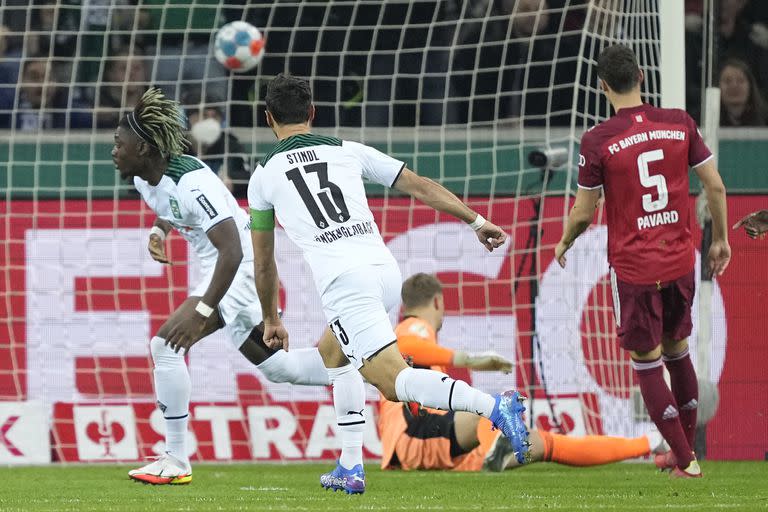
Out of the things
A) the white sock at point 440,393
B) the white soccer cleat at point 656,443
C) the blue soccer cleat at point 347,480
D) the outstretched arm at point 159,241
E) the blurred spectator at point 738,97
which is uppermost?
the blurred spectator at point 738,97

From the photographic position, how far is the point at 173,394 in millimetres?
7031

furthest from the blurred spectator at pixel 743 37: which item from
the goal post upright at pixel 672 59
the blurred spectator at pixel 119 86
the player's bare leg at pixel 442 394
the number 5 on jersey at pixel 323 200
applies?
the player's bare leg at pixel 442 394

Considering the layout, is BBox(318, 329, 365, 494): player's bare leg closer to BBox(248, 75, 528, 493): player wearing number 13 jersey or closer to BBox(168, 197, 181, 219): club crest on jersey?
BBox(248, 75, 528, 493): player wearing number 13 jersey

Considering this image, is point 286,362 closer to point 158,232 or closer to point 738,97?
point 158,232

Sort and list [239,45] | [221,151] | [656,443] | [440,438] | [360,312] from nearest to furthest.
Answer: [360,312]
[656,443]
[440,438]
[239,45]
[221,151]

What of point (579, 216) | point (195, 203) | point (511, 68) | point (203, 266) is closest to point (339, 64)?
point (511, 68)

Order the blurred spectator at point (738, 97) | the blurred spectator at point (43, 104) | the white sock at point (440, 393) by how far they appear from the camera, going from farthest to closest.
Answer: the blurred spectator at point (738, 97), the blurred spectator at point (43, 104), the white sock at point (440, 393)

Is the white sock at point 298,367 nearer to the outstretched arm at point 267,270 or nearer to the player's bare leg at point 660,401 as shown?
the outstretched arm at point 267,270

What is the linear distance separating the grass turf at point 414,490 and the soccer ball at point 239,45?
3.15m

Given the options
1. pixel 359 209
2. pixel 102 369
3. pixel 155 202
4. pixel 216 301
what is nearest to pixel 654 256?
pixel 359 209

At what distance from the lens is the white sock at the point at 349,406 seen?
A: 6.39m

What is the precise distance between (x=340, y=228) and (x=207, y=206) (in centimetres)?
117

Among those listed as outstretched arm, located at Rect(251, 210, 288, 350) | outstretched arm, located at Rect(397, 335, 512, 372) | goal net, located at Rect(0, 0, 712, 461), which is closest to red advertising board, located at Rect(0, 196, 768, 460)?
A: goal net, located at Rect(0, 0, 712, 461)

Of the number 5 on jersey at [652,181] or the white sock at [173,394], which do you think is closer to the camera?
the number 5 on jersey at [652,181]
